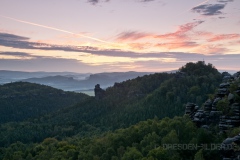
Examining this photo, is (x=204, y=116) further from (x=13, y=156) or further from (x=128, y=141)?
(x=13, y=156)

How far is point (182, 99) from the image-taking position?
168000 millimetres

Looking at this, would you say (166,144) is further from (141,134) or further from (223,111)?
(141,134)

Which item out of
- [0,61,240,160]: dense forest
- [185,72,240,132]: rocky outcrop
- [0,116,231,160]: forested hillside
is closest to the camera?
[185,72,240,132]: rocky outcrop

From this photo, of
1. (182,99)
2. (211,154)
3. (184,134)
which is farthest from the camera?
(182,99)

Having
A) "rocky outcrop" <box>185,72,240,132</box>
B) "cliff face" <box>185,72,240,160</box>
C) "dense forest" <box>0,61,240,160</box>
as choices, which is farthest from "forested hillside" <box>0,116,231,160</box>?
"cliff face" <box>185,72,240,160</box>

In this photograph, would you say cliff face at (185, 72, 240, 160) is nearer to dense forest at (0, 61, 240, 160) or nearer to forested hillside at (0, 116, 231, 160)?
dense forest at (0, 61, 240, 160)

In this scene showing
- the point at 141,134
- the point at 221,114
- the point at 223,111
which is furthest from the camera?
the point at 141,134

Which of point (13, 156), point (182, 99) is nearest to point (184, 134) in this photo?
→ point (13, 156)

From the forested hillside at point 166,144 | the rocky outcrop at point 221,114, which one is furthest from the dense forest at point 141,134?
the rocky outcrop at point 221,114

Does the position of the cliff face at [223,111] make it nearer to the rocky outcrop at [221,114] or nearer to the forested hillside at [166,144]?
the rocky outcrop at [221,114]

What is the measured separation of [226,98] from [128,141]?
2986 cm

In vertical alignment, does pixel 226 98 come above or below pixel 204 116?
above

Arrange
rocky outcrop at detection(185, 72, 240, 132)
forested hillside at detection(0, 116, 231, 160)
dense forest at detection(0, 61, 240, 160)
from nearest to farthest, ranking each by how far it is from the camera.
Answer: rocky outcrop at detection(185, 72, 240, 132) → forested hillside at detection(0, 116, 231, 160) → dense forest at detection(0, 61, 240, 160)

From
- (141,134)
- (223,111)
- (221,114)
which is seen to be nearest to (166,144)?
(221,114)
